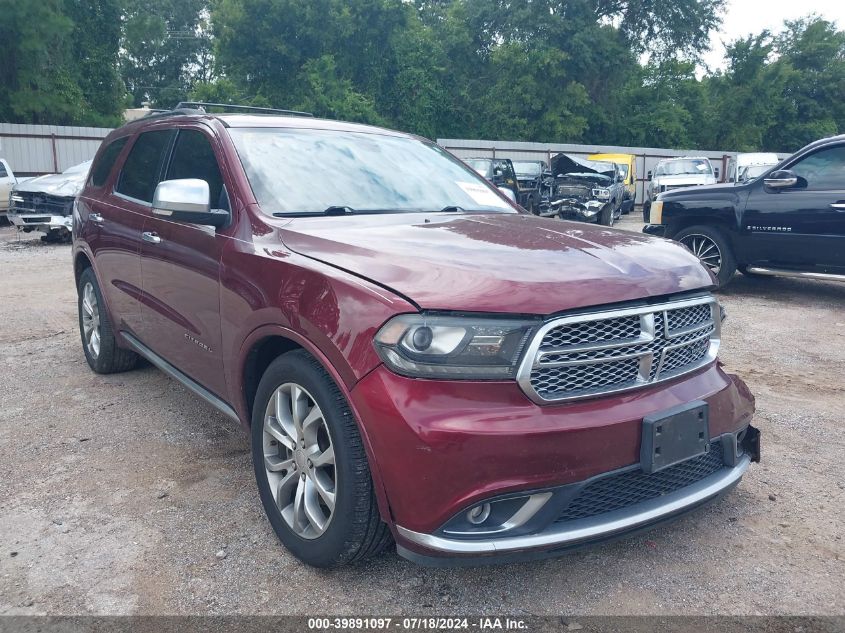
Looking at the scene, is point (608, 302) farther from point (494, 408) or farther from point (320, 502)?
point (320, 502)

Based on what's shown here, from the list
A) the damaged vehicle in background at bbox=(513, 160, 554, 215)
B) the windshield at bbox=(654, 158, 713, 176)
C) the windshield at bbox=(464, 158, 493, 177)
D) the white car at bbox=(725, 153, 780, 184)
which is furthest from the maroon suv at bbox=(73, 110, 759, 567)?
the white car at bbox=(725, 153, 780, 184)

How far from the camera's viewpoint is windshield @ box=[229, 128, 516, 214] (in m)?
3.30

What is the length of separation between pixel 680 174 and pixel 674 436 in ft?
70.4

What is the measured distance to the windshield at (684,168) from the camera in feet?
73.4

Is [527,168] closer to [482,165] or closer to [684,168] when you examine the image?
[482,165]

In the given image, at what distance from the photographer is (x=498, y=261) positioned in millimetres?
2531

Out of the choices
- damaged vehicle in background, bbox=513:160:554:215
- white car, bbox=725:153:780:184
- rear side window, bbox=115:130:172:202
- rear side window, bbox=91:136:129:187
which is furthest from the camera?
white car, bbox=725:153:780:184

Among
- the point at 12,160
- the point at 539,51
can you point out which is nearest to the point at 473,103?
the point at 539,51

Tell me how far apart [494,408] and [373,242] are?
86 cm

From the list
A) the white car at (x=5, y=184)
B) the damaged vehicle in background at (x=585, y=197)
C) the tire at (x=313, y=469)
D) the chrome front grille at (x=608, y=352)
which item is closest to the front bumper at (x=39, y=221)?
the white car at (x=5, y=184)

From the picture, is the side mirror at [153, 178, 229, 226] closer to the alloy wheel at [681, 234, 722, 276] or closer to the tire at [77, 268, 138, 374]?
the tire at [77, 268, 138, 374]

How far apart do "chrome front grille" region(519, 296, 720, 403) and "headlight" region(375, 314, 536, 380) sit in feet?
0.22

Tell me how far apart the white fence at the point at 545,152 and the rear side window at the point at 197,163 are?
21854 millimetres

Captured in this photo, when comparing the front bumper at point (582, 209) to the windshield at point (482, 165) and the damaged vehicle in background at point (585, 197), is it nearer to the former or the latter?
the damaged vehicle in background at point (585, 197)
